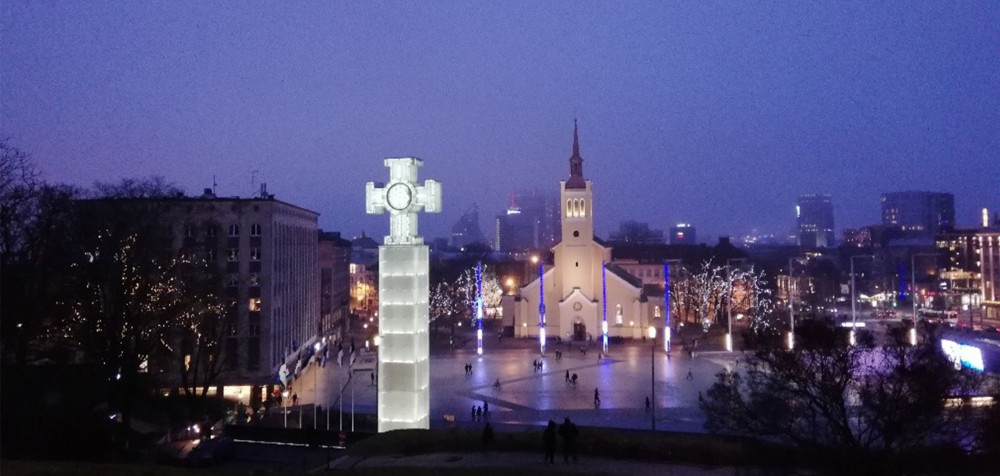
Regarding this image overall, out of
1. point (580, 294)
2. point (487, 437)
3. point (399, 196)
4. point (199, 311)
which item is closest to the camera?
point (487, 437)

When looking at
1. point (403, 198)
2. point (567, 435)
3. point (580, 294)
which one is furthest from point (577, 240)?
point (567, 435)

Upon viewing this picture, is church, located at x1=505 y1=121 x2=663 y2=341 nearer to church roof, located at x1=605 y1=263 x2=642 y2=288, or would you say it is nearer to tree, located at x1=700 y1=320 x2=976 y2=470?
church roof, located at x1=605 y1=263 x2=642 y2=288

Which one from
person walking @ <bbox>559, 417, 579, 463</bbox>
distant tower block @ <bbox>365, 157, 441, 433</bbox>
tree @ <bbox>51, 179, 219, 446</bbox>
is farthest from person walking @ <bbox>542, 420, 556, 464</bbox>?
tree @ <bbox>51, 179, 219, 446</bbox>

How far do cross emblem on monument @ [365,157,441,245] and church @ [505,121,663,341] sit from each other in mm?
45741

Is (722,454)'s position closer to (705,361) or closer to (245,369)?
(245,369)

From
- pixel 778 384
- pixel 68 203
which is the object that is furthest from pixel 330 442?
pixel 778 384

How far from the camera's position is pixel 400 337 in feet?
80.3

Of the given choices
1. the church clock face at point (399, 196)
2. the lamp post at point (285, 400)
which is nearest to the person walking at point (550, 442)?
the church clock face at point (399, 196)

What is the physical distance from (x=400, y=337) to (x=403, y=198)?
4.66 metres

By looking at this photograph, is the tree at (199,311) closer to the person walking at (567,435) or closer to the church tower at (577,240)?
the person walking at (567,435)

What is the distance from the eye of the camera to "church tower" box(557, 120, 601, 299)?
74.7 metres

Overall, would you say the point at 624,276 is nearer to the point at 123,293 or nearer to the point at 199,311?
the point at 199,311

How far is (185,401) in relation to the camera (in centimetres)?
3650

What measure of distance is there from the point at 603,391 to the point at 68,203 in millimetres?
29144
